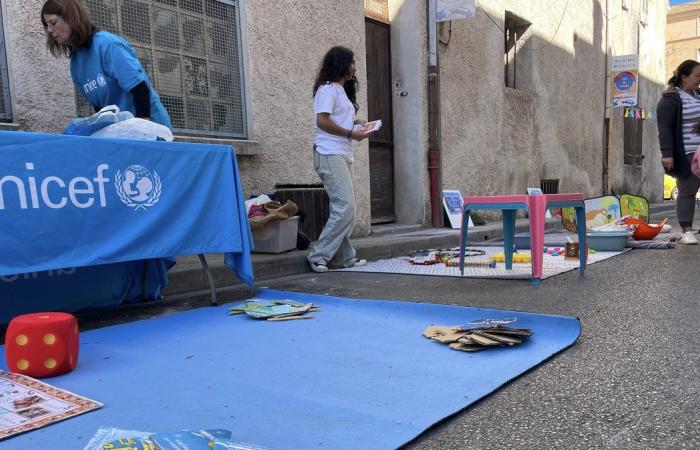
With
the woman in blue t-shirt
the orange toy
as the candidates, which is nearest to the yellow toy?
the orange toy

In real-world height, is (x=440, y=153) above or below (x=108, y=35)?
below

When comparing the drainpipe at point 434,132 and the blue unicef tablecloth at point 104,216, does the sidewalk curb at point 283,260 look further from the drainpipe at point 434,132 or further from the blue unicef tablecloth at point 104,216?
the drainpipe at point 434,132

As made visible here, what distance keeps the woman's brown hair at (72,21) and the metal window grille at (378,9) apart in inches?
180

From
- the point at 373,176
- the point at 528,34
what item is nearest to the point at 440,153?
the point at 373,176

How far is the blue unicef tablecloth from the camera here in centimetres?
231

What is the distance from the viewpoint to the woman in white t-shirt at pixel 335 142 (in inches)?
165

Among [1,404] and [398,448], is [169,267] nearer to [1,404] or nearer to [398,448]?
[1,404]

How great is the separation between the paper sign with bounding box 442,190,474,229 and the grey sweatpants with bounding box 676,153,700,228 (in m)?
2.61

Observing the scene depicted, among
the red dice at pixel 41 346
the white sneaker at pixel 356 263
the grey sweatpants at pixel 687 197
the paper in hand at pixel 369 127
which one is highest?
the paper in hand at pixel 369 127

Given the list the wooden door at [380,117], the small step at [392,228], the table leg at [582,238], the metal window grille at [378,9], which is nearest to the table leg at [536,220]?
the table leg at [582,238]

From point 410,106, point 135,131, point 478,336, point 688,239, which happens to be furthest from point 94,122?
point 688,239

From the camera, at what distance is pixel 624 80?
12.1 meters

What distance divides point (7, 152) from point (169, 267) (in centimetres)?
130

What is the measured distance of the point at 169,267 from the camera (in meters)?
3.39
